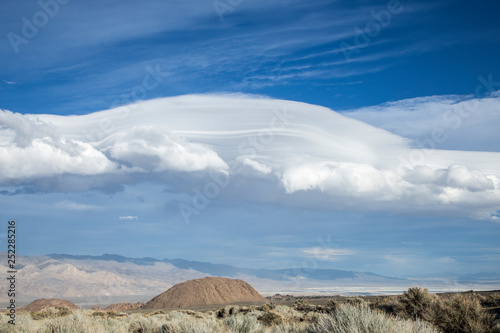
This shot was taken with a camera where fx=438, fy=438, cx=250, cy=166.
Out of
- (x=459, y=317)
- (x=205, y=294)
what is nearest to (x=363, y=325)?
(x=459, y=317)

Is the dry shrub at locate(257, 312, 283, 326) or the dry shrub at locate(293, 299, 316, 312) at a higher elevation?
the dry shrub at locate(257, 312, 283, 326)

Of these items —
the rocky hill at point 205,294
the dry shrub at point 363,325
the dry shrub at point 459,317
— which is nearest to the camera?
the dry shrub at point 363,325

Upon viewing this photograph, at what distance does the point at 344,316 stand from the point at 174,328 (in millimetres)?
7415

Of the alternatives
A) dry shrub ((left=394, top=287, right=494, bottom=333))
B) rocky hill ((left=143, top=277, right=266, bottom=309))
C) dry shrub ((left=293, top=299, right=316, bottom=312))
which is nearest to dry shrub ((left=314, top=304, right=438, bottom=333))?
dry shrub ((left=394, top=287, right=494, bottom=333))

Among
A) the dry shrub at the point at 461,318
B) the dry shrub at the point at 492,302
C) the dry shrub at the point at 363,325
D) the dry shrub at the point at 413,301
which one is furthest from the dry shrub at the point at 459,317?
the dry shrub at the point at 492,302

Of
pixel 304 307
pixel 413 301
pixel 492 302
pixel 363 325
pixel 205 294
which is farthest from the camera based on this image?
pixel 205 294

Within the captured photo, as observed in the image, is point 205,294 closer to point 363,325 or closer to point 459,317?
point 459,317

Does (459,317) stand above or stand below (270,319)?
above

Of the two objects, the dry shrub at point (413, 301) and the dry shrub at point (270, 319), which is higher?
the dry shrub at point (413, 301)

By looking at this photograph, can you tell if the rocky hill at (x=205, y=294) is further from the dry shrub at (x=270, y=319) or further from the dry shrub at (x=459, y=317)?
the dry shrub at (x=459, y=317)

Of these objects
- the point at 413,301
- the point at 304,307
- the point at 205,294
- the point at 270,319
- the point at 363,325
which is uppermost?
the point at 363,325

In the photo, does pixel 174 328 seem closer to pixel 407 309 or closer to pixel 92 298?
pixel 407 309

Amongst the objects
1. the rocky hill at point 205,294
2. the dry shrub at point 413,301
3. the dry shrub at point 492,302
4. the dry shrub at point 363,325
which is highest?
the dry shrub at point 363,325

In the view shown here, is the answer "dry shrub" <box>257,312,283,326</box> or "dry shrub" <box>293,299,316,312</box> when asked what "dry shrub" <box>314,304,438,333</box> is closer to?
"dry shrub" <box>257,312,283,326</box>
